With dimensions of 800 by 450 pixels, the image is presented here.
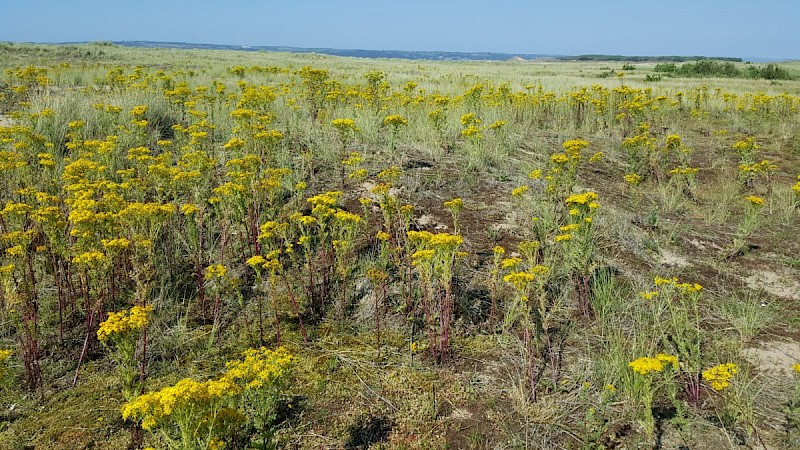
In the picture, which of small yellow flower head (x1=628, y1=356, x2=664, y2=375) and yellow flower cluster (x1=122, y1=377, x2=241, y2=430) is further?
small yellow flower head (x1=628, y1=356, x2=664, y2=375)

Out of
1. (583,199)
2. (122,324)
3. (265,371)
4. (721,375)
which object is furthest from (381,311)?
(721,375)

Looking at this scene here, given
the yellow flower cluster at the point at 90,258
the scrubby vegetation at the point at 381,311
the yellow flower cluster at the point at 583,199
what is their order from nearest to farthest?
1. the scrubby vegetation at the point at 381,311
2. the yellow flower cluster at the point at 90,258
3. the yellow flower cluster at the point at 583,199

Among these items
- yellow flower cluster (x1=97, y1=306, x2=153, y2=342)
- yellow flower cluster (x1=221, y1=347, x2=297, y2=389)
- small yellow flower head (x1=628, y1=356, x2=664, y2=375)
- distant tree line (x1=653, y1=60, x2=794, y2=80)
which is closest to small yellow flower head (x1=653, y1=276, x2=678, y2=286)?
small yellow flower head (x1=628, y1=356, x2=664, y2=375)

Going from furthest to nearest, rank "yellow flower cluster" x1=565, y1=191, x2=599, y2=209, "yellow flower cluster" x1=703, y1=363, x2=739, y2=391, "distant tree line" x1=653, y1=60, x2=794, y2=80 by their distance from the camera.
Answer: "distant tree line" x1=653, y1=60, x2=794, y2=80 → "yellow flower cluster" x1=565, y1=191, x2=599, y2=209 → "yellow flower cluster" x1=703, y1=363, x2=739, y2=391

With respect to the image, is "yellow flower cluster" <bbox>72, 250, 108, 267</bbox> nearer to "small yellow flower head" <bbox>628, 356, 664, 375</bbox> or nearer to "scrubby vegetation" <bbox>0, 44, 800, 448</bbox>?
"scrubby vegetation" <bbox>0, 44, 800, 448</bbox>

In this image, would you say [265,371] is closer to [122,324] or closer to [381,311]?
[122,324]

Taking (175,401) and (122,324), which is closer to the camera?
(175,401)

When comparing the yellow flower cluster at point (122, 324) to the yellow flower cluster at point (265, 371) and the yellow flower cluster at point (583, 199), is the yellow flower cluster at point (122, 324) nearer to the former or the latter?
the yellow flower cluster at point (265, 371)

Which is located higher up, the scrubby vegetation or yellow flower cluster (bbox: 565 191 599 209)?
yellow flower cluster (bbox: 565 191 599 209)

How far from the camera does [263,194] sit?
18.5 feet

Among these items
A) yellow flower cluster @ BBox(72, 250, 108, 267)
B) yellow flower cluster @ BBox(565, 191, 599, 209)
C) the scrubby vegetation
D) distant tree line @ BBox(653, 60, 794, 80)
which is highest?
distant tree line @ BBox(653, 60, 794, 80)

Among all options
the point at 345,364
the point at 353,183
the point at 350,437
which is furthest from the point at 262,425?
the point at 353,183

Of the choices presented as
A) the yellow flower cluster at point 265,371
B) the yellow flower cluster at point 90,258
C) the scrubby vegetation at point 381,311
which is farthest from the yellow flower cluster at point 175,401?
the yellow flower cluster at point 90,258

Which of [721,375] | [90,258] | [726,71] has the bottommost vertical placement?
[721,375]
